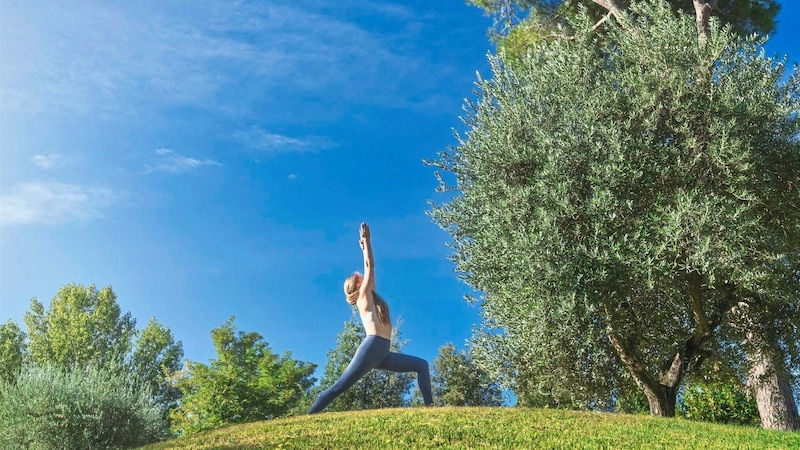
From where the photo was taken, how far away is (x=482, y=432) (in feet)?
40.8

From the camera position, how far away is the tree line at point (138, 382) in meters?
16.4

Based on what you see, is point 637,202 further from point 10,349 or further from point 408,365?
point 10,349

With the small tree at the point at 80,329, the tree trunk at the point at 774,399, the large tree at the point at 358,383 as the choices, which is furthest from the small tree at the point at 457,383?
the tree trunk at the point at 774,399

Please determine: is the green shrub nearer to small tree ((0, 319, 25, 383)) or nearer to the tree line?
the tree line

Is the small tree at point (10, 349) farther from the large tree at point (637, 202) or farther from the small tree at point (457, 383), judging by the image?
the large tree at point (637, 202)

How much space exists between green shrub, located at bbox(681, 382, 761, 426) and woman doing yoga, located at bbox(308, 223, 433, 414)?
1783cm

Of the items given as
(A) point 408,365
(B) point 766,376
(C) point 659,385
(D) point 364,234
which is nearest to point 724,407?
(B) point 766,376

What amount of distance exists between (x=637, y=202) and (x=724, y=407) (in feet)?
52.7

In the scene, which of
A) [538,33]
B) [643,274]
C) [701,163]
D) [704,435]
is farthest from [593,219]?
[538,33]

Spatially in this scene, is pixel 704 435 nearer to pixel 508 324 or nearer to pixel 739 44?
pixel 508 324

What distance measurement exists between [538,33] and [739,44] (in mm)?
10071

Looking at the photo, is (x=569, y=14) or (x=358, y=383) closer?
(x=569, y=14)

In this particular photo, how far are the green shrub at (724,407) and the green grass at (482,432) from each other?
565 inches

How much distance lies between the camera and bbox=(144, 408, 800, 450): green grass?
39.1 feet
